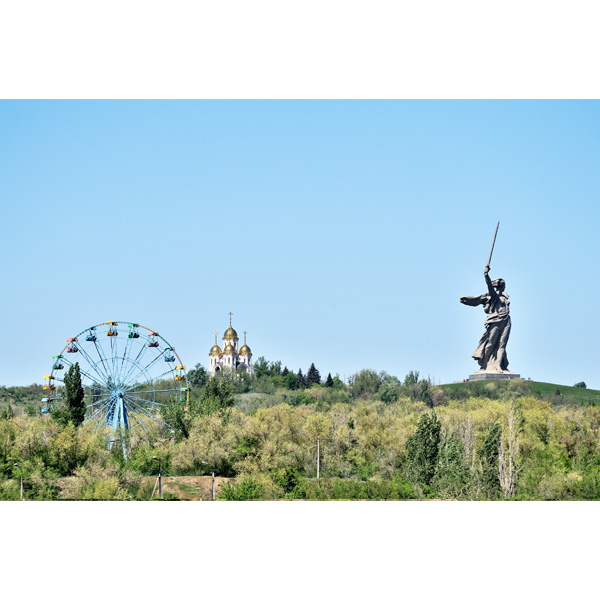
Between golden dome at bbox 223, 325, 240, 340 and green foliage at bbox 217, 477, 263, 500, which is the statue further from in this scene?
golden dome at bbox 223, 325, 240, 340

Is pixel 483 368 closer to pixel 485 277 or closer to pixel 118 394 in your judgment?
pixel 485 277

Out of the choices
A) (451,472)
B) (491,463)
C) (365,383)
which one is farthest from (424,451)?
(365,383)

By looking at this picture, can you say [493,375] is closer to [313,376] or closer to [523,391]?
[523,391]

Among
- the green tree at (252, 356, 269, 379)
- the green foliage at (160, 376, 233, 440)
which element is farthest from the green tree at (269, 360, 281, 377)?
the green foliage at (160, 376, 233, 440)

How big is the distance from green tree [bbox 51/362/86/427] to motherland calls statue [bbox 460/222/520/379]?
32.8m

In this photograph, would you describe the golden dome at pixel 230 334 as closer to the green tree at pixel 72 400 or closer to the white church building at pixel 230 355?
the white church building at pixel 230 355

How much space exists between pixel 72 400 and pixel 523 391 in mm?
34769

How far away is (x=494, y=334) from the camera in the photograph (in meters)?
66.2

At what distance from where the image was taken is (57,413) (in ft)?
141

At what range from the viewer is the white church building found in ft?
367

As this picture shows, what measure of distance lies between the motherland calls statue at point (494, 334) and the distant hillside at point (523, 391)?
0.74 meters

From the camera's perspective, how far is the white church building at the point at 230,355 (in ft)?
367

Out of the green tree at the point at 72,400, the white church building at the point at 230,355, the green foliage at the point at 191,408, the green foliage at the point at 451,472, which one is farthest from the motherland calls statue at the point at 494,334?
the white church building at the point at 230,355
